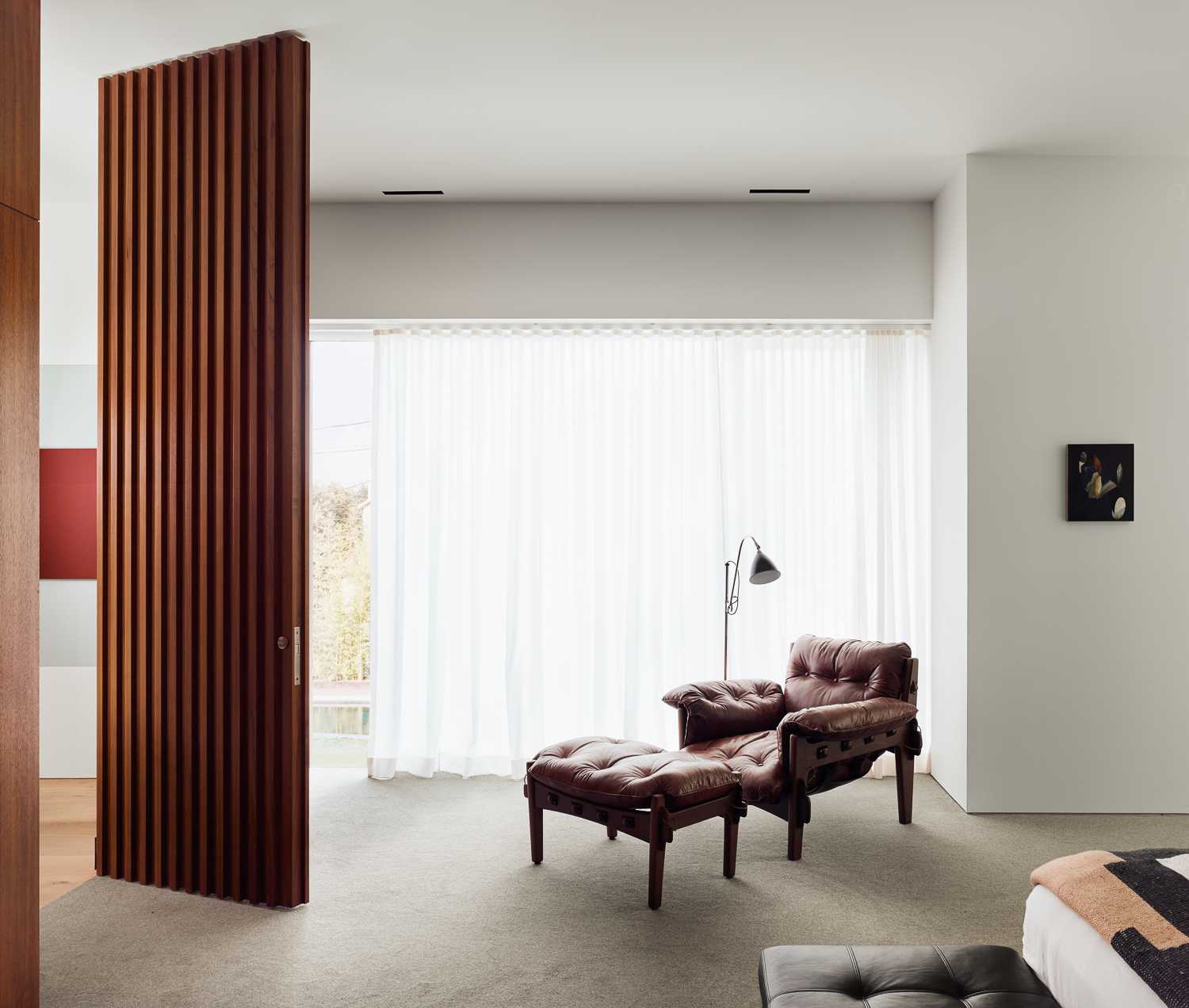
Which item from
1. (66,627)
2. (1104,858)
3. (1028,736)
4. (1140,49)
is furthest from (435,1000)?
(1140,49)

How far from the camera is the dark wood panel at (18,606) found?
236 centimetres

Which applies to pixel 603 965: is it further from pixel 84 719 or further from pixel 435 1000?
pixel 84 719

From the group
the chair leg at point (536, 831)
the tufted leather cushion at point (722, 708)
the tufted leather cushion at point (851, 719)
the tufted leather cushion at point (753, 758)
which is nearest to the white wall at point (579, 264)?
the tufted leather cushion at point (722, 708)

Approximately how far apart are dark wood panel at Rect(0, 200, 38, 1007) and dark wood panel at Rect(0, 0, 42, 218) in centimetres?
7

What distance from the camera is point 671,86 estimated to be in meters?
3.58

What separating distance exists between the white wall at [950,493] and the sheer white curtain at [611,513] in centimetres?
17

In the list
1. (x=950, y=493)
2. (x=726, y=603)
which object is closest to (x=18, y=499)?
(x=726, y=603)

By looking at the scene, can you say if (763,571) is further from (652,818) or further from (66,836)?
(66,836)

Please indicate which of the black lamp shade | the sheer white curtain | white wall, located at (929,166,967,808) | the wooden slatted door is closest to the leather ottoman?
the wooden slatted door

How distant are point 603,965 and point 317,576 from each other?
320 cm

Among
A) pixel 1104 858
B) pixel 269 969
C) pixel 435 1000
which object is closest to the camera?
pixel 1104 858

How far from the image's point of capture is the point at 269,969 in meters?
2.74

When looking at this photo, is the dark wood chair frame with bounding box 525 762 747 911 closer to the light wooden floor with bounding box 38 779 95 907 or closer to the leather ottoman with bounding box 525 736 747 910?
the leather ottoman with bounding box 525 736 747 910

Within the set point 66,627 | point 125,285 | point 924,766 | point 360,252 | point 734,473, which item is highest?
point 360,252
